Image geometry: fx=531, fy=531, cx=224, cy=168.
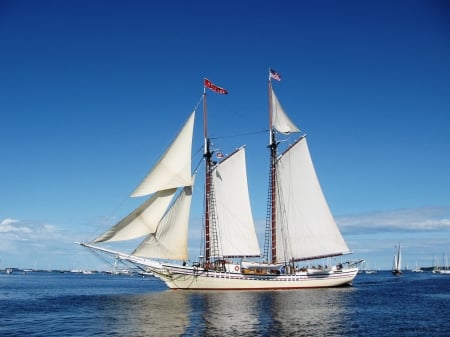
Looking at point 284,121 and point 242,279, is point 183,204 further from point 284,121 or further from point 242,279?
point 284,121

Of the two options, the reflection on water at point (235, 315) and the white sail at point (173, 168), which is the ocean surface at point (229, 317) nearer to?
the reflection on water at point (235, 315)

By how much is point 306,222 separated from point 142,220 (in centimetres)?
2381

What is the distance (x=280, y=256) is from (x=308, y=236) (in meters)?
4.73

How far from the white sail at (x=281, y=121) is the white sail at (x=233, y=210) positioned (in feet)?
27.6

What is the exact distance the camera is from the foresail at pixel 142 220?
2339 inches

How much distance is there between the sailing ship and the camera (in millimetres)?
63938

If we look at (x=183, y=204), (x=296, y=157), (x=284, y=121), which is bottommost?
(x=183, y=204)

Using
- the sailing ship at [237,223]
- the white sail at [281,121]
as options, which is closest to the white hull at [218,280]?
the sailing ship at [237,223]

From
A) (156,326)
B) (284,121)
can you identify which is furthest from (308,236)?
(156,326)

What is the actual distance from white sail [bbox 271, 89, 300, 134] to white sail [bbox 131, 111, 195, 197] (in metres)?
15.9

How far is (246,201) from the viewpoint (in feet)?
236

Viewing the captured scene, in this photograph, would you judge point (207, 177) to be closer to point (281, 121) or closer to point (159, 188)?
point (159, 188)

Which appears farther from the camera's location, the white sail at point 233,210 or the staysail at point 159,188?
the white sail at point 233,210

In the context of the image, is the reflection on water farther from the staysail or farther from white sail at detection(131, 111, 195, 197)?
white sail at detection(131, 111, 195, 197)
